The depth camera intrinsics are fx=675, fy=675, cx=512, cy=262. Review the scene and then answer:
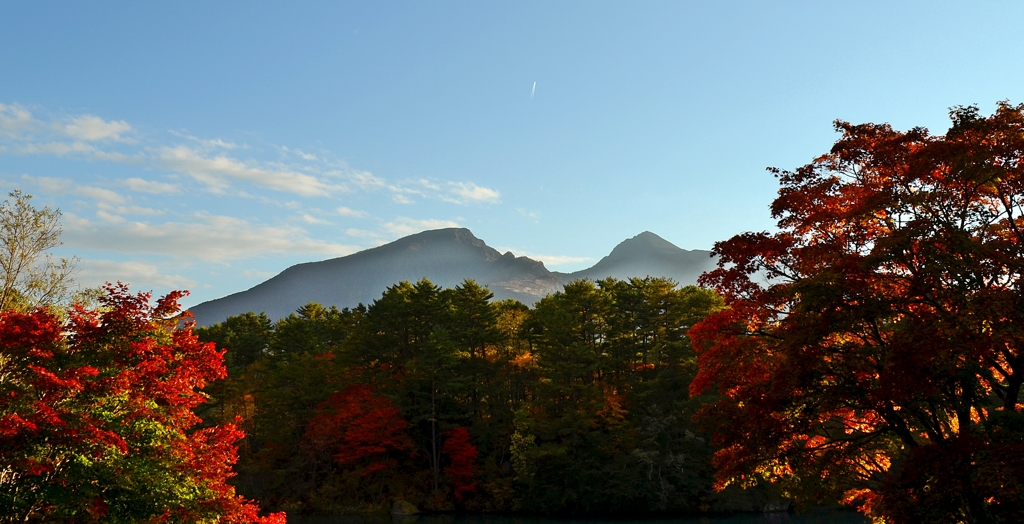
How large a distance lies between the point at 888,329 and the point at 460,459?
29.3m

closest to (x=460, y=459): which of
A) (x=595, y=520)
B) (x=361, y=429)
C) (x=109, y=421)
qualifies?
(x=361, y=429)

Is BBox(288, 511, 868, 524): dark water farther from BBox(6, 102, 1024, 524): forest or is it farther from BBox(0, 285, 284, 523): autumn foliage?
BBox(0, 285, 284, 523): autumn foliage

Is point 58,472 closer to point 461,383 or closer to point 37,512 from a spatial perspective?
point 37,512

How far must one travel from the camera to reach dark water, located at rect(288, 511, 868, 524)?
3212cm

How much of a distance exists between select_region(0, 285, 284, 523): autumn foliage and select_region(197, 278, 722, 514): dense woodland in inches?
926

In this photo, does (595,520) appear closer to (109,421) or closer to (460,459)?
(460,459)

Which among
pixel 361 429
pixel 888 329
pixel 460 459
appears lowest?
pixel 460 459

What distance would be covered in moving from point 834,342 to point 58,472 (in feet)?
43.7

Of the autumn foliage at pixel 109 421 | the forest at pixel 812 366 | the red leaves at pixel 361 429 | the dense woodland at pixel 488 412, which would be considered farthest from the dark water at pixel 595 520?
the autumn foliage at pixel 109 421

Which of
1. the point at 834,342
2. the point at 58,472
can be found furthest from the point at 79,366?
the point at 834,342

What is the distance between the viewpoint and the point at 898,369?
9.52 meters

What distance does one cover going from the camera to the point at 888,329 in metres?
11.1

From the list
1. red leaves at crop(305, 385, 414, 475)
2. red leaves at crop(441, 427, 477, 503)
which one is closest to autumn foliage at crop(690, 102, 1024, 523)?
red leaves at crop(441, 427, 477, 503)

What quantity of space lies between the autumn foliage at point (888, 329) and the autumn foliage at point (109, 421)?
9.50 meters
